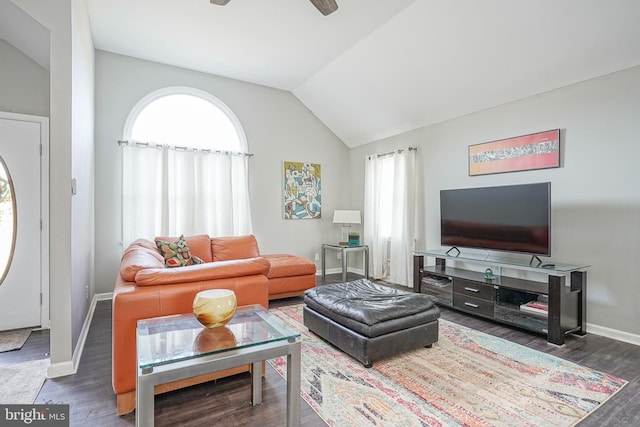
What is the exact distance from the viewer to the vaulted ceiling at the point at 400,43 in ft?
9.44

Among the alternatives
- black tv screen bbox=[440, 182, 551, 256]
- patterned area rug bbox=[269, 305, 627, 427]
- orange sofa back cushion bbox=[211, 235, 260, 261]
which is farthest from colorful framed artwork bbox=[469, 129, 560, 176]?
orange sofa back cushion bbox=[211, 235, 260, 261]

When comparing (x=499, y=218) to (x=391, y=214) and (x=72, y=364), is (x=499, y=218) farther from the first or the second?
(x=72, y=364)

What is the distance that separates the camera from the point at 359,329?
8.07 feet

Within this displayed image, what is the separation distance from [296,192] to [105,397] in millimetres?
4127

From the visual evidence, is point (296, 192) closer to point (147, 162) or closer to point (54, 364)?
point (147, 162)

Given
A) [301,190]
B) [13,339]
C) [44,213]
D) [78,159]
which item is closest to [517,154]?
[301,190]

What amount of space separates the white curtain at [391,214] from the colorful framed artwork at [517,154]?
1.03 metres

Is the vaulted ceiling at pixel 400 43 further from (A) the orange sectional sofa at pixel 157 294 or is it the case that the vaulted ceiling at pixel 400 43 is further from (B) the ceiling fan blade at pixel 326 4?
(A) the orange sectional sofa at pixel 157 294

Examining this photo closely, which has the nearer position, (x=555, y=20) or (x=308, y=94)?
(x=555, y=20)

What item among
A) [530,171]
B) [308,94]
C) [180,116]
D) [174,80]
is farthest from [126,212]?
[530,171]

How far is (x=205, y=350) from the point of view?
147 centimetres

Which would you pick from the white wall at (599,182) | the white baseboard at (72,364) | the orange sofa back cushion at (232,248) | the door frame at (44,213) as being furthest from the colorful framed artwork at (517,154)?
the door frame at (44,213)

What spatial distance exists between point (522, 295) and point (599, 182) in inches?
51.9

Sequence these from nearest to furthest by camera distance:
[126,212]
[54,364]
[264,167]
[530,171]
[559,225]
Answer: [54,364], [559,225], [530,171], [126,212], [264,167]
